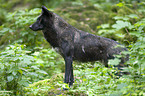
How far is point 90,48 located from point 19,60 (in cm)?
197

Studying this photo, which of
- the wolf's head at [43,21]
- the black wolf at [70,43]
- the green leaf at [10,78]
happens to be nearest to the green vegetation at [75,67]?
the green leaf at [10,78]

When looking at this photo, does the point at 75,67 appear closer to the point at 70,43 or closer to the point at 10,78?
the point at 70,43

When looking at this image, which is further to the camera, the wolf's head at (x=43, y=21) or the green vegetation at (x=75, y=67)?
the wolf's head at (x=43, y=21)

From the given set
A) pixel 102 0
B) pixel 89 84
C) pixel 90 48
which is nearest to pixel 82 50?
pixel 90 48

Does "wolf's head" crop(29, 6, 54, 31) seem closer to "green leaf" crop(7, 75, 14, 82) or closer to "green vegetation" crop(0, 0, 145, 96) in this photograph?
"green vegetation" crop(0, 0, 145, 96)

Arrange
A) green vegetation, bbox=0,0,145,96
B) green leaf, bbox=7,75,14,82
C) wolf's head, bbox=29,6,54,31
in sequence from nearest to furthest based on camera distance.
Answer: green vegetation, bbox=0,0,145,96 → green leaf, bbox=7,75,14,82 → wolf's head, bbox=29,6,54,31

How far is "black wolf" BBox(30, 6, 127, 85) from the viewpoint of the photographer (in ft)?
15.0

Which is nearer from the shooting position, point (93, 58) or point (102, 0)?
point (93, 58)

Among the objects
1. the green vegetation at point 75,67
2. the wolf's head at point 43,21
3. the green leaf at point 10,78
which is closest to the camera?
the green vegetation at point 75,67

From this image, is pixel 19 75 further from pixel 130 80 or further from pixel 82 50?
pixel 130 80

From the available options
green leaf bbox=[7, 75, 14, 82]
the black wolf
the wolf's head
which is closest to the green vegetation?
green leaf bbox=[7, 75, 14, 82]

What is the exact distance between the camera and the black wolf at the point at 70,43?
457 cm

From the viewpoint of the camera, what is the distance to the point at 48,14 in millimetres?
4539

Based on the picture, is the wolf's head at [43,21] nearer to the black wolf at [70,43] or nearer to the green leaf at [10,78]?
the black wolf at [70,43]
